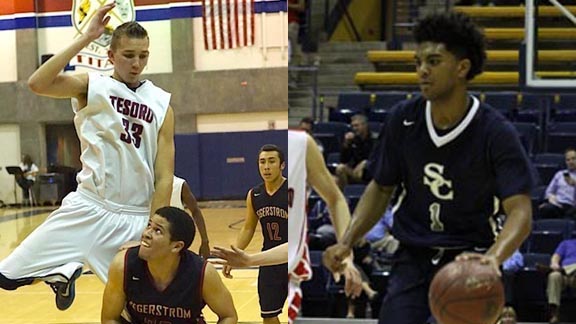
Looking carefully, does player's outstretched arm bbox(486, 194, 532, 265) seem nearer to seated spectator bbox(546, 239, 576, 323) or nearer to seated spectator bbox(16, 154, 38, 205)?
seated spectator bbox(16, 154, 38, 205)

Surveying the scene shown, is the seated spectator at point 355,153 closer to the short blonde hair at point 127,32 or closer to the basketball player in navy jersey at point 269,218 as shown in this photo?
the basketball player in navy jersey at point 269,218

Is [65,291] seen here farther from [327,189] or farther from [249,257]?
[327,189]

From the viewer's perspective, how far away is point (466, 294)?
2344mm

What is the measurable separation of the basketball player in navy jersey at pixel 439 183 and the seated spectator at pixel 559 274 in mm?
2289

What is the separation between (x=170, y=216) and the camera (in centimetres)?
294

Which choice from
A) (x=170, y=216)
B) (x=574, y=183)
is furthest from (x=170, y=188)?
(x=574, y=183)

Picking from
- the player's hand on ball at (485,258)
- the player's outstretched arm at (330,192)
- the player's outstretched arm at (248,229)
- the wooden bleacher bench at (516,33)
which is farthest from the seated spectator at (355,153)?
the player's hand on ball at (485,258)

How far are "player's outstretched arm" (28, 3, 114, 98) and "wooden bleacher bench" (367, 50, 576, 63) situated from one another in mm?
2092

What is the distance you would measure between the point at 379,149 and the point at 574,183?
2478mm

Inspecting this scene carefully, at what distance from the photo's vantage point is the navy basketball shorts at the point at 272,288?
3285mm

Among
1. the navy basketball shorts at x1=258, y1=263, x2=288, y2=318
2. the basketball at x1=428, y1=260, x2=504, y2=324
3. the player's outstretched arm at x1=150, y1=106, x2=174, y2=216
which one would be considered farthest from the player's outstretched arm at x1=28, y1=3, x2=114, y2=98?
the basketball at x1=428, y1=260, x2=504, y2=324

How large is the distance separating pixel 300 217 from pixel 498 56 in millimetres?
1467

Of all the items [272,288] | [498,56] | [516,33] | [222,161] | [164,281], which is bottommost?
[272,288]

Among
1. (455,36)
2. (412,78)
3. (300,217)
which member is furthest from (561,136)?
(455,36)
